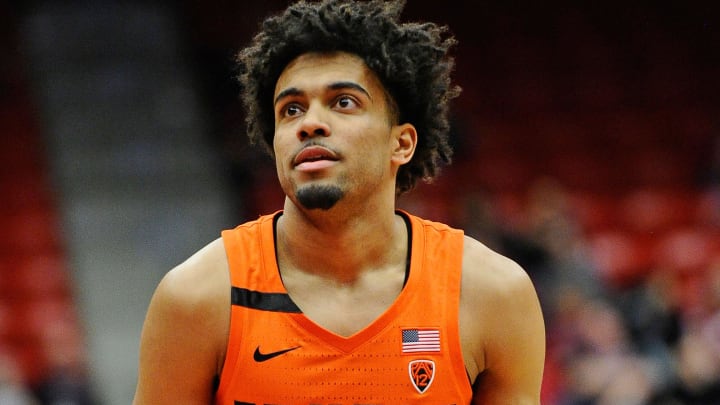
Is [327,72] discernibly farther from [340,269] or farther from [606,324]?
[606,324]

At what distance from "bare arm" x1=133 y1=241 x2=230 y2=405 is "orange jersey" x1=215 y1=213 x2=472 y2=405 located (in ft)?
0.14

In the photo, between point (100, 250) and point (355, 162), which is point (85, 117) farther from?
point (355, 162)

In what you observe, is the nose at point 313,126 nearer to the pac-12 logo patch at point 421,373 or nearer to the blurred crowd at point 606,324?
the pac-12 logo patch at point 421,373

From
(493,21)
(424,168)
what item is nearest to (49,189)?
(493,21)

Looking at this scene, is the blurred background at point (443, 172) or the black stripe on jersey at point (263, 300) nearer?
the black stripe on jersey at point (263, 300)

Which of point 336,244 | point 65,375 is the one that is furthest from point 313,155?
point 65,375

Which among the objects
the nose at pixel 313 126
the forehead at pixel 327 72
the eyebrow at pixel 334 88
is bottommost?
the nose at pixel 313 126

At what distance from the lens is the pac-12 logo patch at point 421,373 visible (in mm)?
3338

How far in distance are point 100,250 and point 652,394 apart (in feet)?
17.6

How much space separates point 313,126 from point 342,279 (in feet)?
1.68

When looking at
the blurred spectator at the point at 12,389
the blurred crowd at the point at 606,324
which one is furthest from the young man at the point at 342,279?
the blurred spectator at the point at 12,389

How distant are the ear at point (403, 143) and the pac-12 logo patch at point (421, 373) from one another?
648mm

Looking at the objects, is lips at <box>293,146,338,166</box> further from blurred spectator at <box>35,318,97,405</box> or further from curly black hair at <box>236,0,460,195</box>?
blurred spectator at <box>35,318,97,405</box>

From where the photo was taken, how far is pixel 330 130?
131 inches
